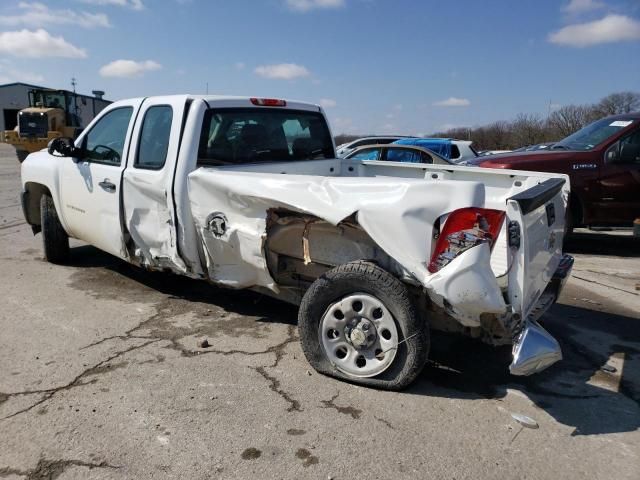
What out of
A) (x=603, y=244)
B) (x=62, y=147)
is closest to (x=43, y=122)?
(x=62, y=147)

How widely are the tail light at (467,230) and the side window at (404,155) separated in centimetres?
619

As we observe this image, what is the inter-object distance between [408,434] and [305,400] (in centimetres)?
70

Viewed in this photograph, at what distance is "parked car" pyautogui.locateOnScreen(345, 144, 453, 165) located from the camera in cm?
890

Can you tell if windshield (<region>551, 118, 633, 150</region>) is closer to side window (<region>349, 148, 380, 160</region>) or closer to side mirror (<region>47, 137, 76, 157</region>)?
Answer: side window (<region>349, 148, 380, 160</region>)

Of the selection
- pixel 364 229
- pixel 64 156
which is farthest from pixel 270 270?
pixel 64 156

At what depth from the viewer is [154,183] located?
455cm

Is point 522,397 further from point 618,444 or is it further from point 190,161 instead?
point 190,161

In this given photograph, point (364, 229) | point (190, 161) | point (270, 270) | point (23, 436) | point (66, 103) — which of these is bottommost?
point (23, 436)

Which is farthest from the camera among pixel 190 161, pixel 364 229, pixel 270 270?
pixel 190 161

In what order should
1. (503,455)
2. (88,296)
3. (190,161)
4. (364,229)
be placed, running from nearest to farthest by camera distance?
1. (503,455)
2. (364,229)
3. (190,161)
4. (88,296)

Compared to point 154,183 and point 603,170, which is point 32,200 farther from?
point 603,170

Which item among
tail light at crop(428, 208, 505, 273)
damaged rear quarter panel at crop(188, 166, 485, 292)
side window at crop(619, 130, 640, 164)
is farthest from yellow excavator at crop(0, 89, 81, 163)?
A: tail light at crop(428, 208, 505, 273)

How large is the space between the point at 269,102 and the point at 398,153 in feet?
15.4

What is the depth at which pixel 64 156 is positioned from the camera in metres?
5.78
